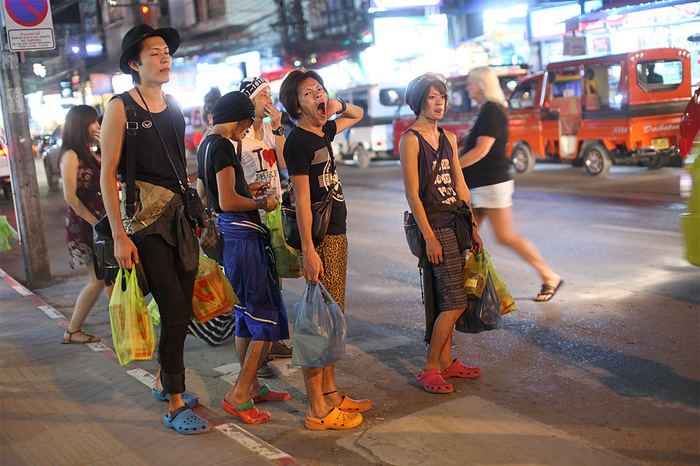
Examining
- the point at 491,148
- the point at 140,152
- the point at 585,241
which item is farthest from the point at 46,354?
the point at 585,241

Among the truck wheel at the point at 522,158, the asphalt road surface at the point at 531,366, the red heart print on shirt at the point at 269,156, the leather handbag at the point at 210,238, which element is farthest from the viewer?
the truck wheel at the point at 522,158

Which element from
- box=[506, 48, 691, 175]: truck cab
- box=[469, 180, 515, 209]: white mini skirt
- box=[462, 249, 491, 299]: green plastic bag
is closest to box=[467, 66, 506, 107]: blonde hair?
box=[469, 180, 515, 209]: white mini skirt

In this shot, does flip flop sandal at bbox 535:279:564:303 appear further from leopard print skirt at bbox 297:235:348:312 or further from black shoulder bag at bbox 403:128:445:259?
leopard print skirt at bbox 297:235:348:312

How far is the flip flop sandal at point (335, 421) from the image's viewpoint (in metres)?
4.21

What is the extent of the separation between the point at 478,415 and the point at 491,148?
9.27 feet

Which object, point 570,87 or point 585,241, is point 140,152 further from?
point 570,87

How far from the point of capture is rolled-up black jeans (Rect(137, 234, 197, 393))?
4090 millimetres

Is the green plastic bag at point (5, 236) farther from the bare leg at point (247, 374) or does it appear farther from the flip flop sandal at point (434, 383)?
the flip flop sandal at point (434, 383)

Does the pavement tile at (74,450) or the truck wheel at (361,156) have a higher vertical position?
the truck wheel at (361,156)

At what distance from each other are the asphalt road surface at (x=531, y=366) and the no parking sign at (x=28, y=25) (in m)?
2.67

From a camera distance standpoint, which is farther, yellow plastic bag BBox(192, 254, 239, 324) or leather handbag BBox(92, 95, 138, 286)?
yellow plastic bag BBox(192, 254, 239, 324)

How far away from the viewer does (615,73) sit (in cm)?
1588

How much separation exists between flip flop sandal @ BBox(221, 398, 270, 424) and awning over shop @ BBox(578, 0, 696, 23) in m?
15.4

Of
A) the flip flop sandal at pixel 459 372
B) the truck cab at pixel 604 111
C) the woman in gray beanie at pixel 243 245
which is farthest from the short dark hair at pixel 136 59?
the truck cab at pixel 604 111
